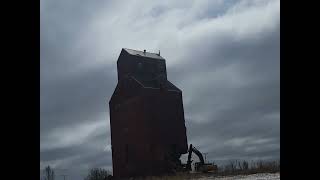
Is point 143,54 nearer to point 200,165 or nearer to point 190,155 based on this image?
point 190,155

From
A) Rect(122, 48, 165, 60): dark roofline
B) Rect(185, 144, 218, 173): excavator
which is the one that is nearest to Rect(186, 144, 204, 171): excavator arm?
Rect(185, 144, 218, 173): excavator

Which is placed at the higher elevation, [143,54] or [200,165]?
[143,54]

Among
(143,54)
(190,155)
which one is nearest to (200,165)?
(190,155)

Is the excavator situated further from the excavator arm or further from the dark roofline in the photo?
the dark roofline

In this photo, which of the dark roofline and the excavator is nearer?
the excavator

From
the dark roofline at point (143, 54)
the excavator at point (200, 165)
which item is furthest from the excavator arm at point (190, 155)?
the dark roofline at point (143, 54)

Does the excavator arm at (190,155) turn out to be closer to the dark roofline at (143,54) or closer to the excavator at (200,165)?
the excavator at (200,165)

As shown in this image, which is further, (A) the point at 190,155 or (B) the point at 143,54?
(B) the point at 143,54

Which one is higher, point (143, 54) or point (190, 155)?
point (143, 54)
